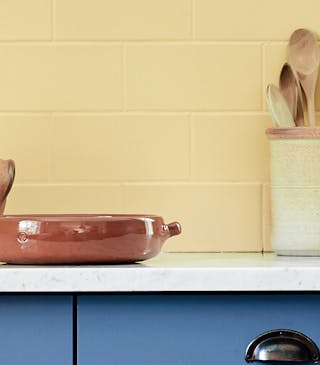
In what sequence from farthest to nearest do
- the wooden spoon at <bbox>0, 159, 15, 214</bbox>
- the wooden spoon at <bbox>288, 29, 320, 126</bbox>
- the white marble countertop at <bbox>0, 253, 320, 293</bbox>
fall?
the wooden spoon at <bbox>288, 29, 320, 126</bbox>
the wooden spoon at <bbox>0, 159, 15, 214</bbox>
the white marble countertop at <bbox>0, 253, 320, 293</bbox>

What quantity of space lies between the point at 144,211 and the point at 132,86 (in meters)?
0.25

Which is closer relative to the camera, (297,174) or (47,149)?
(297,174)

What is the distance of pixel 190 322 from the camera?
131 centimetres

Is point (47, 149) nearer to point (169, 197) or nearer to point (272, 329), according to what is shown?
point (169, 197)

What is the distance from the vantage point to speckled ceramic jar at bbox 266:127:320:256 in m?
1.66

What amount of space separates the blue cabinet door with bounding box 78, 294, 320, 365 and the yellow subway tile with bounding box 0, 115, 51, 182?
0.60m

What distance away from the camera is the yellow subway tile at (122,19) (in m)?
1.86

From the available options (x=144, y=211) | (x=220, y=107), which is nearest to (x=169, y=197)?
(x=144, y=211)

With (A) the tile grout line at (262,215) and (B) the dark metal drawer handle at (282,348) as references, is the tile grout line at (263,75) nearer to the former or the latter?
(A) the tile grout line at (262,215)

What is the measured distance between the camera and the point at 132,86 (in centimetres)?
186

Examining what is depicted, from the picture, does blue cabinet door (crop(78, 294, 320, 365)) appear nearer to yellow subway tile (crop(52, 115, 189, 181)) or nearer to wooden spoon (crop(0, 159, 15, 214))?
wooden spoon (crop(0, 159, 15, 214))

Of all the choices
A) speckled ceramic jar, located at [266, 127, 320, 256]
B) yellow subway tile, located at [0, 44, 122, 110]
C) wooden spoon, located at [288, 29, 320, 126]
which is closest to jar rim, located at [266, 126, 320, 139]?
speckled ceramic jar, located at [266, 127, 320, 256]

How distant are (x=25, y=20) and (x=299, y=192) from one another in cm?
65

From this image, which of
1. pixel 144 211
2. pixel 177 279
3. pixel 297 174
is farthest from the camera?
pixel 144 211
